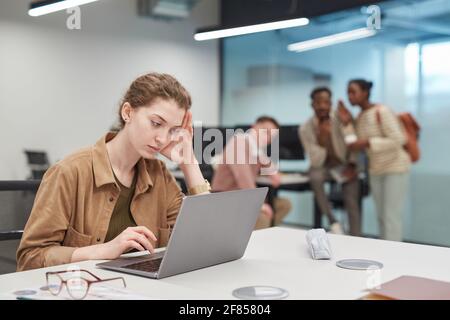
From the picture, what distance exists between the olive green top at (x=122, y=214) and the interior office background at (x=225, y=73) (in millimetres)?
4095

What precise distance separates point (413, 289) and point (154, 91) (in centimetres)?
108

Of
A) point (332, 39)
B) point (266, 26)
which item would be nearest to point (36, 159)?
point (266, 26)

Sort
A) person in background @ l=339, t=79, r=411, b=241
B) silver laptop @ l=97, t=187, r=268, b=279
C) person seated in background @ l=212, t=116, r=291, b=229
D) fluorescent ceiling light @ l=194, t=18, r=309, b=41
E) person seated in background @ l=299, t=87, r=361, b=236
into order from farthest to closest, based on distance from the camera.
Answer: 1. person seated in background @ l=299, t=87, r=361, b=236
2. person in background @ l=339, t=79, r=411, b=241
3. fluorescent ceiling light @ l=194, t=18, r=309, b=41
4. person seated in background @ l=212, t=116, r=291, b=229
5. silver laptop @ l=97, t=187, r=268, b=279

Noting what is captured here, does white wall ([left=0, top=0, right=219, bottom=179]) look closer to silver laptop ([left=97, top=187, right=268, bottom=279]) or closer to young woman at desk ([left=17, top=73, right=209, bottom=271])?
young woman at desk ([left=17, top=73, right=209, bottom=271])

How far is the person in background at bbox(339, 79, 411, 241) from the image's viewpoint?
17.0 feet

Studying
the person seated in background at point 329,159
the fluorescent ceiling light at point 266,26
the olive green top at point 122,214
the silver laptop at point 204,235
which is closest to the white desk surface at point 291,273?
the silver laptop at point 204,235

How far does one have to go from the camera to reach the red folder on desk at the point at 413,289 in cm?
128

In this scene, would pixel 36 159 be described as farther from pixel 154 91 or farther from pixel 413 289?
pixel 413 289

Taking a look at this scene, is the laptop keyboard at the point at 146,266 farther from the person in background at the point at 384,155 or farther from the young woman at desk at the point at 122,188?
the person in background at the point at 384,155

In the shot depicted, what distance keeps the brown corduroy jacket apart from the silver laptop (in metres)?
0.20

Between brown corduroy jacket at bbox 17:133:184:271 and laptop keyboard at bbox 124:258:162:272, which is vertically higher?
brown corduroy jacket at bbox 17:133:184:271

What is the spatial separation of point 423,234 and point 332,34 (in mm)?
2584

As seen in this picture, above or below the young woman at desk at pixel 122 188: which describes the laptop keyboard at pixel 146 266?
below

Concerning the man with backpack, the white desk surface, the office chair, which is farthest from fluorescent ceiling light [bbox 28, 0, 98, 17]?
the man with backpack
